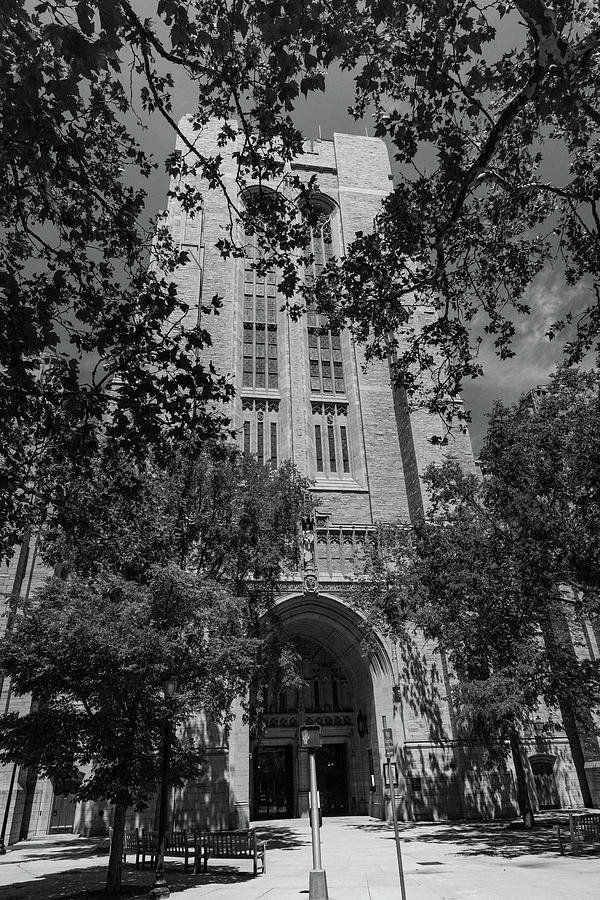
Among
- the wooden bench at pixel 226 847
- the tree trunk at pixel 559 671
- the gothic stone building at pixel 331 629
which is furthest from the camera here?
the gothic stone building at pixel 331 629

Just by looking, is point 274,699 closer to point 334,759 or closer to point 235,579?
point 334,759

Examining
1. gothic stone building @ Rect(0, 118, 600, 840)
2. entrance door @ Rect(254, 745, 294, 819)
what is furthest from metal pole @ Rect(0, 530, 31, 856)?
entrance door @ Rect(254, 745, 294, 819)

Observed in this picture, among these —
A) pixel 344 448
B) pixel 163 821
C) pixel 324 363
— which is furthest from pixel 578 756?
pixel 324 363

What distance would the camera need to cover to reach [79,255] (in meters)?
8.74

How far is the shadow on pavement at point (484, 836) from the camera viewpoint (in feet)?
46.3

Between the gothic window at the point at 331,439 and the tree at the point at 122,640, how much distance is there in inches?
539

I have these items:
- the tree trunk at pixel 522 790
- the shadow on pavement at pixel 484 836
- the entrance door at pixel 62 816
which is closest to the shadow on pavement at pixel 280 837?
the shadow on pavement at pixel 484 836

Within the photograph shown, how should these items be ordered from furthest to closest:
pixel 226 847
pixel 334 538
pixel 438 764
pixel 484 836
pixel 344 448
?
1. pixel 344 448
2. pixel 334 538
3. pixel 438 764
4. pixel 484 836
5. pixel 226 847

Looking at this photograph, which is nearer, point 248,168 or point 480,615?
point 248,168

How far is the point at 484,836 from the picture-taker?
56.3ft

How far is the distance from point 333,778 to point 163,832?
696 inches

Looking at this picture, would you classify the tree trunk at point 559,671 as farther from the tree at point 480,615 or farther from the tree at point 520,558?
the tree at point 480,615

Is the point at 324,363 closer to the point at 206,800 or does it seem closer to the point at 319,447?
the point at 319,447

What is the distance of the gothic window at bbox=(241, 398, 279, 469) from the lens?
29.9m
